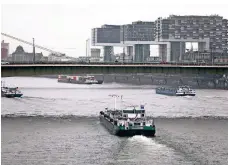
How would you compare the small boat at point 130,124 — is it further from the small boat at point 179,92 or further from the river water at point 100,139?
the small boat at point 179,92

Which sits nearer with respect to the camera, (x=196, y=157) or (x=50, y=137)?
(x=196, y=157)

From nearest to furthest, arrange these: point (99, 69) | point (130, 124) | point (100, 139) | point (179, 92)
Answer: point (100, 139) < point (130, 124) < point (99, 69) < point (179, 92)

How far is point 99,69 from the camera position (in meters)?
97.9

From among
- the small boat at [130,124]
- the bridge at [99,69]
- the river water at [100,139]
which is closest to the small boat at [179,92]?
the river water at [100,139]

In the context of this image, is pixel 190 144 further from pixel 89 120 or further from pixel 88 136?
pixel 89 120

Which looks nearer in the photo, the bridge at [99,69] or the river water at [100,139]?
the river water at [100,139]

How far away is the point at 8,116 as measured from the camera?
85.9m

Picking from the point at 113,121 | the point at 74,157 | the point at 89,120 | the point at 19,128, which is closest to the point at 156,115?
the point at 89,120

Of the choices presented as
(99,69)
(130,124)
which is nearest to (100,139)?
(130,124)

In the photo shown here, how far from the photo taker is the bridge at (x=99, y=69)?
9225 cm

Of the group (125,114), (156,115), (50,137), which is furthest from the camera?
(156,115)

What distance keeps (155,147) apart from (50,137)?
1274 cm

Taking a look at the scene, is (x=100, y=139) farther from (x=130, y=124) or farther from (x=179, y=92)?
(x=179, y=92)

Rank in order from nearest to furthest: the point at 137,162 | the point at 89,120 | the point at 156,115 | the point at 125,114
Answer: the point at 137,162, the point at 125,114, the point at 89,120, the point at 156,115
